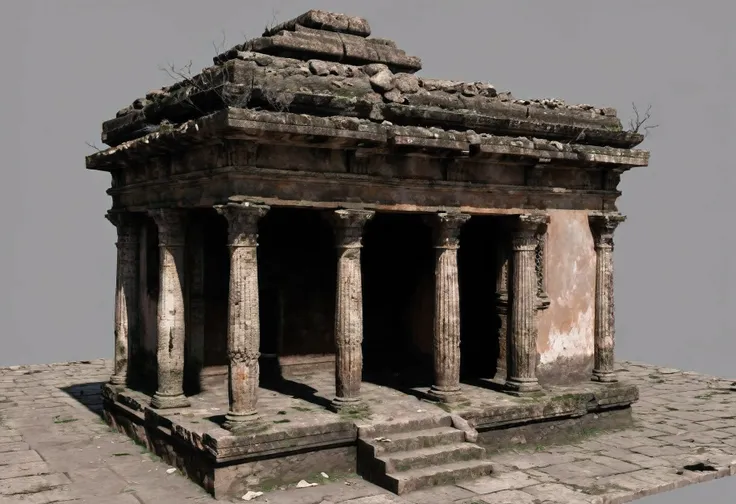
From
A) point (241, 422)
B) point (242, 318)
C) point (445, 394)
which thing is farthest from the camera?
point (445, 394)

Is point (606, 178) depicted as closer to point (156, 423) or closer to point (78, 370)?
point (156, 423)

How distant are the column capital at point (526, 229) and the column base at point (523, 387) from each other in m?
2.11

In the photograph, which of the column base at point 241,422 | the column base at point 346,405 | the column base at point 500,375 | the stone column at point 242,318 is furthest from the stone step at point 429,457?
the column base at point 500,375

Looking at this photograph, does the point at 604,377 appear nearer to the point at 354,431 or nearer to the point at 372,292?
the point at 372,292

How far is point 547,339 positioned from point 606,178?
2.95m

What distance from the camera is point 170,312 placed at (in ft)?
39.5

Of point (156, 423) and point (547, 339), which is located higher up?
point (547, 339)

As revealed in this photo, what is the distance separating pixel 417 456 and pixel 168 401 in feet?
12.6

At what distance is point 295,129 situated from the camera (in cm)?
1007

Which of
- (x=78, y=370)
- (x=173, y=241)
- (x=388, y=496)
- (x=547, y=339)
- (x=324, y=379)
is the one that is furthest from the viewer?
(x=78, y=370)

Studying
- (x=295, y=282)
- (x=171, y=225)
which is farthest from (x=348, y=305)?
(x=295, y=282)

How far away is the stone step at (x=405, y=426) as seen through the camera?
10.8m

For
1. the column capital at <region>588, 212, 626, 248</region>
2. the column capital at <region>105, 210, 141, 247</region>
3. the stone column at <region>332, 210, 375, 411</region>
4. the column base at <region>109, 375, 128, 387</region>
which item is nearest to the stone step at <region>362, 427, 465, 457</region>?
the stone column at <region>332, 210, 375, 411</region>

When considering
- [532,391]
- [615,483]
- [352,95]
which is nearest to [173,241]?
[352,95]
